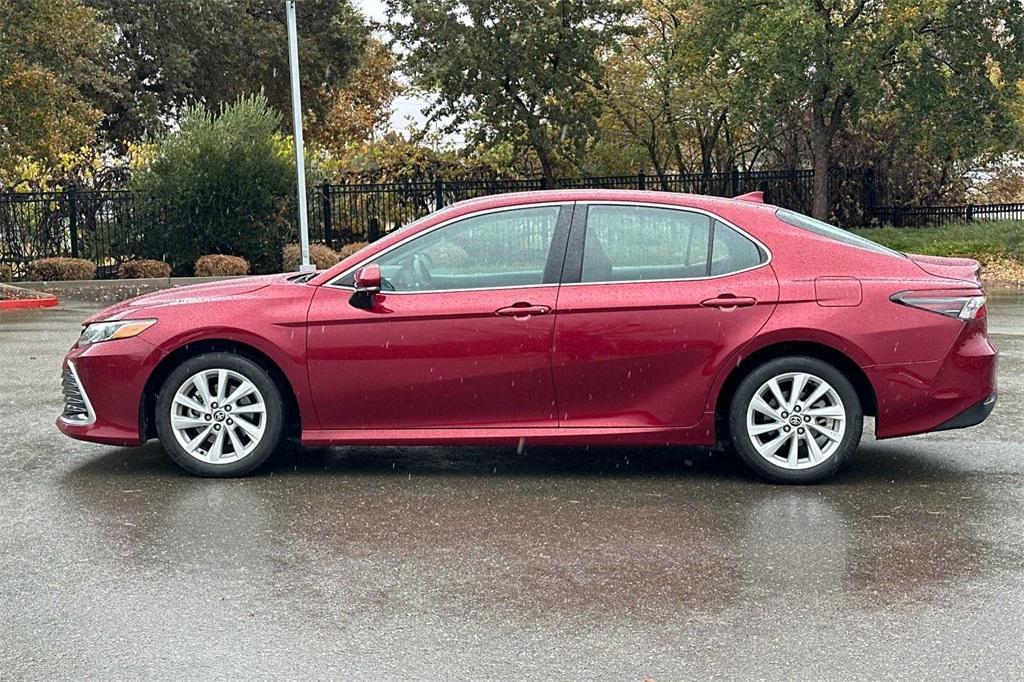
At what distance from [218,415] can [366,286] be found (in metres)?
1.13

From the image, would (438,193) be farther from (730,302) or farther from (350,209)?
(730,302)

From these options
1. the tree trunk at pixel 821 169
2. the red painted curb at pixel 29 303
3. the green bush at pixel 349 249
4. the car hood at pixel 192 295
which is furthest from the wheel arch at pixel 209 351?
the tree trunk at pixel 821 169

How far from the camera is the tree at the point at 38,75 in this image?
80.8 feet

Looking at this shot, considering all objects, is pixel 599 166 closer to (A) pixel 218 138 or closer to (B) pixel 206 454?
(A) pixel 218 138

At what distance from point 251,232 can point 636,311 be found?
2237 centimetres

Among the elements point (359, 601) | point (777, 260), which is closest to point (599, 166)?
point (777, 260)

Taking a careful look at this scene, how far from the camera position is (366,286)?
271 inches

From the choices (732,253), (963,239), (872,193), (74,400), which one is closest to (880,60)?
(963,239)

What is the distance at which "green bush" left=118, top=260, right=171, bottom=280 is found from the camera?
26.7 meters

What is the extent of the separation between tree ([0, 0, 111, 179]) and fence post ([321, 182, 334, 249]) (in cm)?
567

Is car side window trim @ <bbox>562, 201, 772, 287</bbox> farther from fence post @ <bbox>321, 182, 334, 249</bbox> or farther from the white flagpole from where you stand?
fence post @ <bbox>321, 182, 334, 249</bbox>

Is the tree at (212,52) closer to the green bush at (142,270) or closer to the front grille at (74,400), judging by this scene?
the green bush at (142,270)

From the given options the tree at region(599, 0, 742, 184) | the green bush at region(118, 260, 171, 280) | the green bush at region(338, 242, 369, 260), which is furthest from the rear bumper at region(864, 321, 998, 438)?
the tree at region(599, 0, 742, 184)

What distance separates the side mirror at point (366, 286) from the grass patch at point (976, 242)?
21.0 meters
